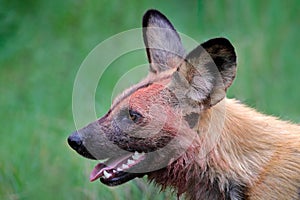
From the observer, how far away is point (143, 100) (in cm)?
448

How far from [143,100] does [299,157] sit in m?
0.82

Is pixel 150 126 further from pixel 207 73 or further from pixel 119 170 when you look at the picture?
pixel 207 73

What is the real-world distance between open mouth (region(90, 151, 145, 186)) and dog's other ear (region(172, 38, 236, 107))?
393mm

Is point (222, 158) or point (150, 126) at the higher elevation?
point (150, 126)

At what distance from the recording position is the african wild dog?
4.37 metres

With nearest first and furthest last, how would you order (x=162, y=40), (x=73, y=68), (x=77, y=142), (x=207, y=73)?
(x=207, y=73) < (x=77, y=142) < (x=162, y=40) < (x=73, y=68)

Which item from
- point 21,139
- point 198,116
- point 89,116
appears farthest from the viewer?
point 21,139

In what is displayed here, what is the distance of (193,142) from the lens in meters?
4.43

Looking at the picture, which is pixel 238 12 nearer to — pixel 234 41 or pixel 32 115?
pixel 234 41

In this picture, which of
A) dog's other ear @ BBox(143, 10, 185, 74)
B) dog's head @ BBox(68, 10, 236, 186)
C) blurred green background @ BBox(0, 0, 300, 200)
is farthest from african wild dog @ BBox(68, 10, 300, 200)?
blurred green background @ BBox(0, 0, 300, 200)

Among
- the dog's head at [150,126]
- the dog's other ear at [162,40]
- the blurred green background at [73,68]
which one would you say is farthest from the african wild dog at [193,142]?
the blurred green background at [73,68]

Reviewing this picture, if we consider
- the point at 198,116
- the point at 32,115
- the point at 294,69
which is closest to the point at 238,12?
the point at 294,69

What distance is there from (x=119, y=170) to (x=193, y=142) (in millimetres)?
399

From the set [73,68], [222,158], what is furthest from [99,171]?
[73,68]
